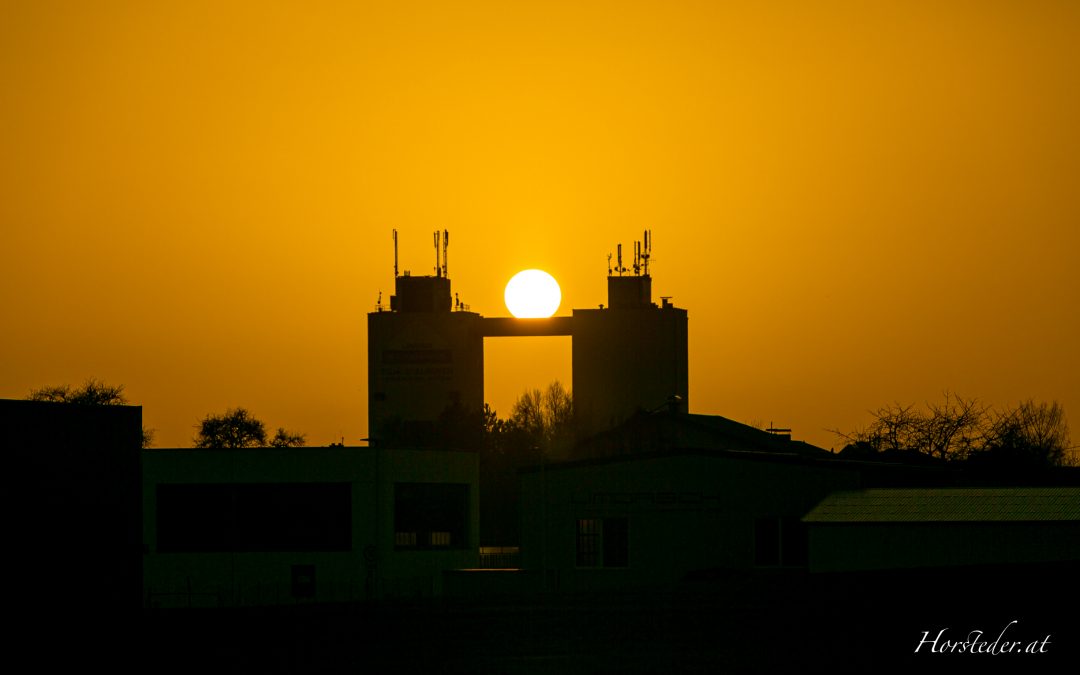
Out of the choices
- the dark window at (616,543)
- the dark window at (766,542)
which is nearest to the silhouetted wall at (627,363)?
the dark window at (616,543)

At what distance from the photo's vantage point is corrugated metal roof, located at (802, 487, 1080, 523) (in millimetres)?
52594

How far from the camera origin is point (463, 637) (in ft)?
120

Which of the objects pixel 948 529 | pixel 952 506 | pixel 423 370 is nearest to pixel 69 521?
pixel 948 529

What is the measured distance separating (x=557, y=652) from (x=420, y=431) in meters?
96.4

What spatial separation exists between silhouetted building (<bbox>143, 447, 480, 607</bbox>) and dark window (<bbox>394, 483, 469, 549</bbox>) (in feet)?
0.49

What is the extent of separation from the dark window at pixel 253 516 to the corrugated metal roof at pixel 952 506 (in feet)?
78.6

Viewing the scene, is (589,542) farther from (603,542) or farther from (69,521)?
(69,521)

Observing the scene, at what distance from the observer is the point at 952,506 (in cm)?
5403

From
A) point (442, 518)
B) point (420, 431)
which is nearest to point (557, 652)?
point (442, 518)

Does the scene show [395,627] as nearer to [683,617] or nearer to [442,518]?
[683,617]

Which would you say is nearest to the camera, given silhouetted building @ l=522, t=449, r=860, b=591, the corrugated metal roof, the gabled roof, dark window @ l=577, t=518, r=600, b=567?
the corrugated metal roof

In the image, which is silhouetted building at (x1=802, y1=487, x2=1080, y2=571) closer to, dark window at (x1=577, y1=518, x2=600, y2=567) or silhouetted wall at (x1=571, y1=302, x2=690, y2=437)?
dark window at (x1=577, y1=518, x2=600, y2=567)

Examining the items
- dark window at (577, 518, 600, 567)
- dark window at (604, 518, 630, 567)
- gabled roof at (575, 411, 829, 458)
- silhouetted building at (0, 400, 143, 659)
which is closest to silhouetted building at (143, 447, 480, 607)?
dark window at (577, 518, 600, 567)

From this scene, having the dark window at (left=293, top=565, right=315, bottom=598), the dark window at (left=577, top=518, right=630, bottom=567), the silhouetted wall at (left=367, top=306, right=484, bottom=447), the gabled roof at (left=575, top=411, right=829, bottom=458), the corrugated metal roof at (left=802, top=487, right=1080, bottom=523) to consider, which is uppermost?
the silhouetted wall at (left=367, top=306, right=484, bottom=447)
